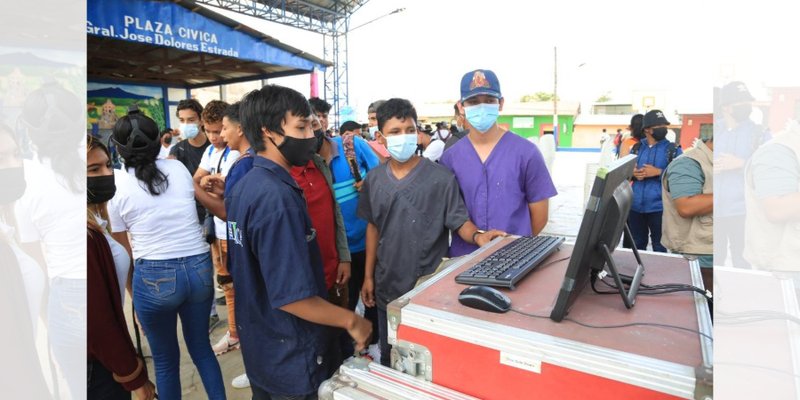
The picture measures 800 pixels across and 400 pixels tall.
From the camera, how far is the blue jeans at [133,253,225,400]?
205 cm

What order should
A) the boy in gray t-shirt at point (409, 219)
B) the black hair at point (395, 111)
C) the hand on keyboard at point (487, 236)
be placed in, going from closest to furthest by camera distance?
the hand on keyboard at point (487, 236) → the boy in gray t-shirt at point (409, 219) → the black hair at point (395, 111)

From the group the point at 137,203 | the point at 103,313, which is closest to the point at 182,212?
the point at 137,203

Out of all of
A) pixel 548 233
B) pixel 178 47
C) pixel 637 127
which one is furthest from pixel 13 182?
pixel 548 233

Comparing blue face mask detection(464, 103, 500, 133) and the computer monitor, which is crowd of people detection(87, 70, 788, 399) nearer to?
blue face mask detection(464, 103, 500, 133)

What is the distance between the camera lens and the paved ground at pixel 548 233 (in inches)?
110

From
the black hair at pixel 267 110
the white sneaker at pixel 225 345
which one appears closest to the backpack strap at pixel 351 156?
the black hair at pixel 267 110

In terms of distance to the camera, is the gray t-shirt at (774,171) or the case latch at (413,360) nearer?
the gray t-shirt at (774,171)

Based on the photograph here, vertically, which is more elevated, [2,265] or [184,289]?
[2,265]

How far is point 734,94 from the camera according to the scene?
46 centimetres

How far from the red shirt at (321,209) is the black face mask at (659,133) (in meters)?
3.24

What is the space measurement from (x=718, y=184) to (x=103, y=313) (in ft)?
5.04

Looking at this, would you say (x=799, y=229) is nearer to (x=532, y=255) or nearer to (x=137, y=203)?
(x=532, y=255)

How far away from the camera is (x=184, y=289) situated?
2.08m

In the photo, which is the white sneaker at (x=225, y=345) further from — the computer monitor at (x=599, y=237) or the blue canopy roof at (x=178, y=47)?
the blue canopy roof at (x=178, y=47)
